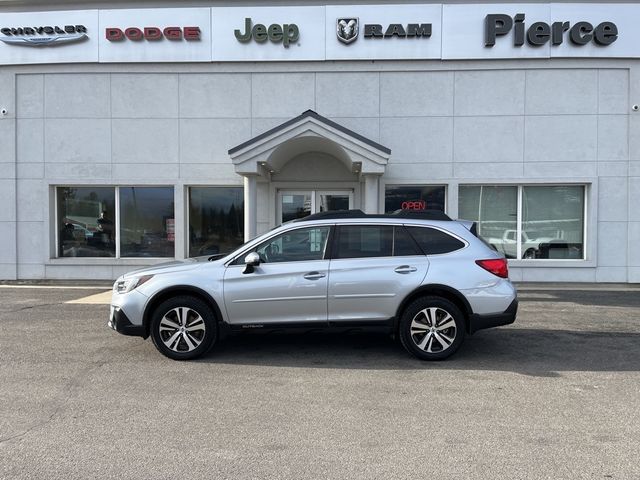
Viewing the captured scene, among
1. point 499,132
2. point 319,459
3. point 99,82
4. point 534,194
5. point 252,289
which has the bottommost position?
point 319,459

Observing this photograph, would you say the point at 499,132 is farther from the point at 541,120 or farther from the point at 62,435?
Answer: the point at 62,435

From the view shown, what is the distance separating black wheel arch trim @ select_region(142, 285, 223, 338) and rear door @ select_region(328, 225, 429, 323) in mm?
1371

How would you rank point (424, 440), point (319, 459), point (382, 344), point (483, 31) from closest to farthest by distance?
1. point (319, 459)
2. point (424, 440)
3. point (382, 344)
4. point (483, 31)

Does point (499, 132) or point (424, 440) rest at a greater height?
point (499, 132)

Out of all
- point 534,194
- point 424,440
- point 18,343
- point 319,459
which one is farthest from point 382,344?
point 534,194

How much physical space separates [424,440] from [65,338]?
18.2ft

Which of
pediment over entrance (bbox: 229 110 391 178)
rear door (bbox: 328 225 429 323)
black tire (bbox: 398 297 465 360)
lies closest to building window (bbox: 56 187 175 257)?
pediment over entrance (bbox: 229 110 391 178)

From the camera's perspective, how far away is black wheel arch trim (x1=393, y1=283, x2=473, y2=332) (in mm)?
6000

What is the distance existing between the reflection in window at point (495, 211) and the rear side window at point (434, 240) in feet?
21.7

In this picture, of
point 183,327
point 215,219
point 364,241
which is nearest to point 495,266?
point 364,241

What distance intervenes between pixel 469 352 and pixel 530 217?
7183 millimetres

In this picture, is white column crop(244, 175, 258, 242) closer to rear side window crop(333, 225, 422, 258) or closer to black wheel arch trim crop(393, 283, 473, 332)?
rear side window crop(333, 225, 422, 258)

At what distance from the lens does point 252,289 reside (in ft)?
19.7

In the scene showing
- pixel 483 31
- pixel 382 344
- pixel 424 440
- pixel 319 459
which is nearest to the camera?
pixel 319 459
